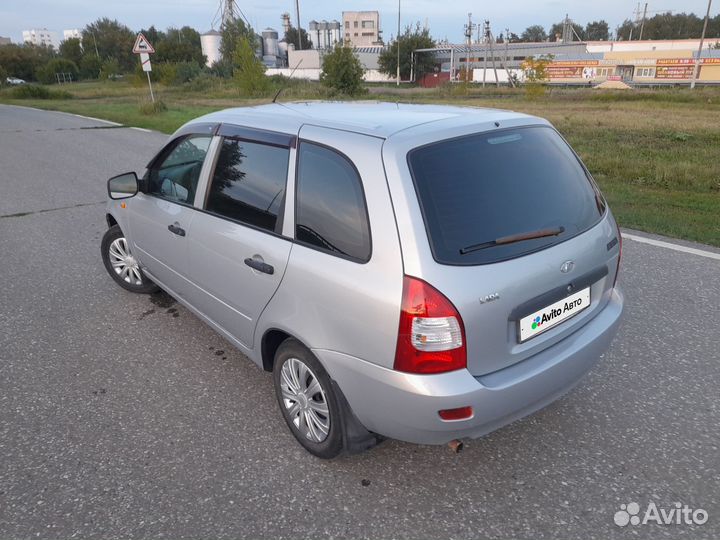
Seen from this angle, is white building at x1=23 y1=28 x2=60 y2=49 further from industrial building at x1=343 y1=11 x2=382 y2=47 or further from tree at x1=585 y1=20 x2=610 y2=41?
tree at x1=585 y1=20 x2=610 y2=41

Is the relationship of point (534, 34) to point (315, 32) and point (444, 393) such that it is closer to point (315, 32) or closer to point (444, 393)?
point (315, 32)

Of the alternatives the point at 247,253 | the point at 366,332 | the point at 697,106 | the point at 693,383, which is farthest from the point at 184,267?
the point at 697,106

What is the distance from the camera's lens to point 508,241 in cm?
229

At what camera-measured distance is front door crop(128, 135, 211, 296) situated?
346 cm

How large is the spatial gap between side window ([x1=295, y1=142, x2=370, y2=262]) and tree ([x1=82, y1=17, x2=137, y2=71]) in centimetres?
10809

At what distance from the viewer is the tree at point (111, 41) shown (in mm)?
100688

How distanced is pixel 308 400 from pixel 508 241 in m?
1.26

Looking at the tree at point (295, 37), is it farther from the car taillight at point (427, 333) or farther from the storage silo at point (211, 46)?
the car taillight at point (427, 333)

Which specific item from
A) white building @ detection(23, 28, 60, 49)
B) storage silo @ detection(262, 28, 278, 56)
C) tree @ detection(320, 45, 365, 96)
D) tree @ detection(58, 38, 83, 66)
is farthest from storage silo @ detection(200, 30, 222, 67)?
white building @ detection(23, 28, 60, 49)

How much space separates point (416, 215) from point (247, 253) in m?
1.09

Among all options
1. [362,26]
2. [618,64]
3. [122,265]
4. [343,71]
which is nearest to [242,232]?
[122,265]

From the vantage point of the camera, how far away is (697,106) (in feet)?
102

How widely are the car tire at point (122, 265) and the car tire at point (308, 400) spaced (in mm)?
2323

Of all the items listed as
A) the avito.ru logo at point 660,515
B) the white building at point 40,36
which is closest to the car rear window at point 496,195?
the avito.ru logo at point 660,515
